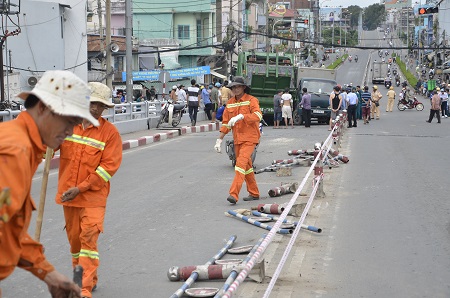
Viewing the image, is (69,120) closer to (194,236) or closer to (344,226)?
(194,236)

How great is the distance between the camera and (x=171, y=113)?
97.7 ft

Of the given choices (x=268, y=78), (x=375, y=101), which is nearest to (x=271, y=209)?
(x=268, y=78)

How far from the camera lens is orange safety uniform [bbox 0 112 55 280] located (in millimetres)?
3092

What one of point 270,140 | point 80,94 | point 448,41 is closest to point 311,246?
point 80,94

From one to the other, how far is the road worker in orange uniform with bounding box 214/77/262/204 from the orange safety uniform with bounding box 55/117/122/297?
523cm

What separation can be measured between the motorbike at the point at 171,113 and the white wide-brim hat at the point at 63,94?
2618 cm

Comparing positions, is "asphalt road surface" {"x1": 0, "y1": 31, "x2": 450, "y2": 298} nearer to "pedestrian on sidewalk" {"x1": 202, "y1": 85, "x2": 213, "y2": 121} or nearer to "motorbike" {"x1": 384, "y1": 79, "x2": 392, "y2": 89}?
"pedestrian on sidewalk" {"x1": 202, "y1": 85, "x2": 213, "y2": 121}

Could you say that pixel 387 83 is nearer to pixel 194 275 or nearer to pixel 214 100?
pixel 214 100

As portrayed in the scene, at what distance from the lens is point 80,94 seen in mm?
3516

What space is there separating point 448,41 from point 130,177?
89258 millimetres

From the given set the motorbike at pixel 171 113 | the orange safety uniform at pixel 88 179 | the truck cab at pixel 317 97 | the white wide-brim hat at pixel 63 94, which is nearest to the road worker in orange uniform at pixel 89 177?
the orange safety uniform at pixel 88 179

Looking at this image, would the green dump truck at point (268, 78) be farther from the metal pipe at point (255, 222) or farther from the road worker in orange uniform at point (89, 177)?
the road worker in orange uniform at point (89, 177)

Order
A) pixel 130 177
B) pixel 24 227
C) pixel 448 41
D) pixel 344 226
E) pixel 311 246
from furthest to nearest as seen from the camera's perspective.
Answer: pixel 448 41, pixel 130 177, pixel 344 226, pixel 311 246, pixel 24 227

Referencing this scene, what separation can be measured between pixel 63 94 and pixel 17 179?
489mm
